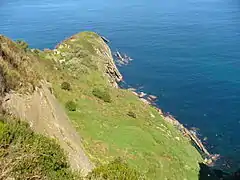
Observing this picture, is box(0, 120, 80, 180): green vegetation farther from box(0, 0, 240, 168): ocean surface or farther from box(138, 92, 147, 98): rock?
box(138, 92, 147, 98): rock

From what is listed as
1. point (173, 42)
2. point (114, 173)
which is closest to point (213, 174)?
point (114, 173)

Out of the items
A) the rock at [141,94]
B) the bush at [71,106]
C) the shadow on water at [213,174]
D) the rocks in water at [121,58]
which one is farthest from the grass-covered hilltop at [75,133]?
the rocks in water at [121,58]

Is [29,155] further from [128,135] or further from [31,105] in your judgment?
[128,135]

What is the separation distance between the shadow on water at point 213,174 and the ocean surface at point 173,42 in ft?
13.1

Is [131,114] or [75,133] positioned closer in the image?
[75,133]

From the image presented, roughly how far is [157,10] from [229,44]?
5555cm

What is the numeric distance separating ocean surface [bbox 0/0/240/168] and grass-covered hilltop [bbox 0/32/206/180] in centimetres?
1323

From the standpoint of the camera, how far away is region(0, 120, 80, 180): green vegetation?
15428 mm

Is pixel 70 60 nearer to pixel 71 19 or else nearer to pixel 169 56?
pixel 169 56

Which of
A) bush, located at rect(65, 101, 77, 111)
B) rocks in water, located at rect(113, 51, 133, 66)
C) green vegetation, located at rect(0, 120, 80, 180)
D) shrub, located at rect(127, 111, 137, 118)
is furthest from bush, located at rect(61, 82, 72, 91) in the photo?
rocks in water, located at rect(113, 51, 133, 66)

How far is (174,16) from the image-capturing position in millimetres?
140125

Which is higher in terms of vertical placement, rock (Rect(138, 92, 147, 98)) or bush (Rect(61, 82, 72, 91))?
bush (Rect(61, 82, 72, 91))

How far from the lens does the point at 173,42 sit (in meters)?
111

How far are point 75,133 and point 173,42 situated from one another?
8340cm
